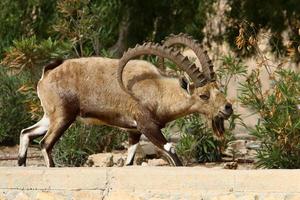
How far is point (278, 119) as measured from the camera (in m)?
13.1

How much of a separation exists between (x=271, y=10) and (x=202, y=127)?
8.27 meters

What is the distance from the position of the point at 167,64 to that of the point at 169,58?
8.59 ft

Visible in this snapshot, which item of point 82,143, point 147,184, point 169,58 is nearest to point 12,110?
point 82,143

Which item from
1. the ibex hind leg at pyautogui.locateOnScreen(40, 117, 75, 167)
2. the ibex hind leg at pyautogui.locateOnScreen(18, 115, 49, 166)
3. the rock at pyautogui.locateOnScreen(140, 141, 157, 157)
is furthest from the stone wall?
the rock at pyautogui.locateOnScreen(140, 141, 157, 157)

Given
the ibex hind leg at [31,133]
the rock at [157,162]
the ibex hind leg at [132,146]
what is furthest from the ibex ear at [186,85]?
the rock at [157,162]

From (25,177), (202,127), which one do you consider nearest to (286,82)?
(202,127)

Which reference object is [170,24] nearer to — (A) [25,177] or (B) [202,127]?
(B) [202,127]

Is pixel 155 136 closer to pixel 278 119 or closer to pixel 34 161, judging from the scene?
pixel 278 119

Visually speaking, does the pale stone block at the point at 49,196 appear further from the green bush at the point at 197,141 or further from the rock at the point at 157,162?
the green bush at the point at 197,141

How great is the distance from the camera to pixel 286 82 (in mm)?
13430

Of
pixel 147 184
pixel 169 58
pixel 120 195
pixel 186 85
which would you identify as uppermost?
pixel 169 58

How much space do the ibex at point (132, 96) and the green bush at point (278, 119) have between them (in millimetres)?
809

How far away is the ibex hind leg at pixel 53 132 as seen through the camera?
41.1ft

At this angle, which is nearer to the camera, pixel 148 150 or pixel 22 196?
pixel 22 196
